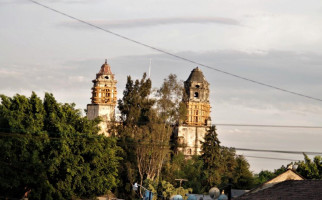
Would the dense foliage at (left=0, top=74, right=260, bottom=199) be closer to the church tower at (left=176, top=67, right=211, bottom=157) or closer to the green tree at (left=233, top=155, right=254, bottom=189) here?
the green tree at (left=233, top=155, right=254, bottom=189)

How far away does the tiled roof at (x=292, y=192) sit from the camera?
44750 millimetres

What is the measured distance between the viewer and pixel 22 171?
75.7 metres

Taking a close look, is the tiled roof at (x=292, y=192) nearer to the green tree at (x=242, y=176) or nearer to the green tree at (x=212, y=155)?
the green tree at (x=212, y=155)

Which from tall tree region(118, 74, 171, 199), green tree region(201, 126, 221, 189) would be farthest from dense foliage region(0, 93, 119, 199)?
green tree region(201, 126, 221, 189)

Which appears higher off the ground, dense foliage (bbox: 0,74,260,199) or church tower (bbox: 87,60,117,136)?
church tower (bbox: 87,60,117,136)

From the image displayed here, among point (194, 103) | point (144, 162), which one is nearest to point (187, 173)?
point (144, 162)

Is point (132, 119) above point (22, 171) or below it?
above

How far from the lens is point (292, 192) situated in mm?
45906

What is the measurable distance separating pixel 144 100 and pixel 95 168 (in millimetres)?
30312

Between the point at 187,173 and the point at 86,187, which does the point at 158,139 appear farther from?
the point at 86,187

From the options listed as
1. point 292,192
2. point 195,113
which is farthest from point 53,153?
point 195,113

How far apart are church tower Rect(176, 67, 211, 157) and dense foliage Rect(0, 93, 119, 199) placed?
49.8 m

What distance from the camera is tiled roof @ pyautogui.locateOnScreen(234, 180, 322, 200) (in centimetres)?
4475

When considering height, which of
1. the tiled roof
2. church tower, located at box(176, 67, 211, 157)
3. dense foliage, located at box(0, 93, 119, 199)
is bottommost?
the tiled roof
